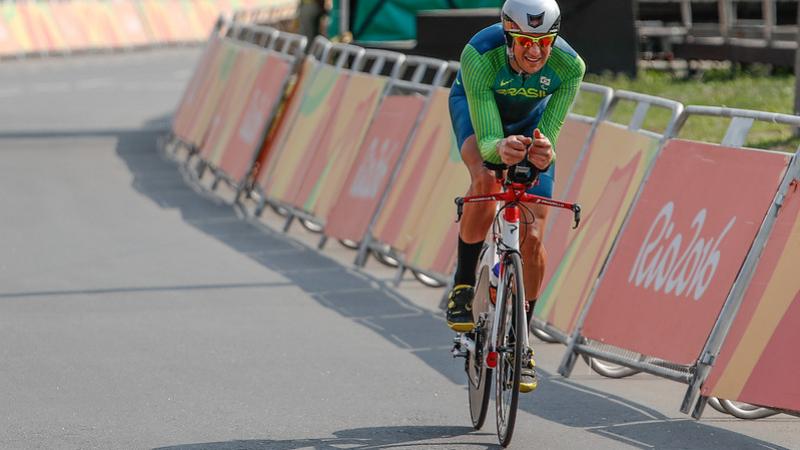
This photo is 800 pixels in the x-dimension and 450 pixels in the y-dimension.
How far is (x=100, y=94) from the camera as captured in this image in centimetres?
3156

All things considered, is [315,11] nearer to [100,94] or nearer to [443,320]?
[100,94]

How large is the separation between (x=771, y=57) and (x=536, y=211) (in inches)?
661

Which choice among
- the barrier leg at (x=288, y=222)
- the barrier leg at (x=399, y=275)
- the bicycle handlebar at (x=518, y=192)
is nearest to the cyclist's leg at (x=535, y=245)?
the bicycle handlebar at (x=518, y=192)

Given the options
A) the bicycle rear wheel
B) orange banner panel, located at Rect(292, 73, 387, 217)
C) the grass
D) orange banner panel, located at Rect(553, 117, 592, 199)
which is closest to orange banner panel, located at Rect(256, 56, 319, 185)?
orange banner panel, located at Rect(292, 73, 387, 217)

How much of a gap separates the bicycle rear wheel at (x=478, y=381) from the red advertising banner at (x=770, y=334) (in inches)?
39.5

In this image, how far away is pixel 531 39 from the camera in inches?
304

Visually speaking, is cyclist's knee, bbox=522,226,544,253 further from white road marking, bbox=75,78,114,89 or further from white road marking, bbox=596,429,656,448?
white road marking, bbox=75,78,114,89

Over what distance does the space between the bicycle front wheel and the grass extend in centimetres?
862

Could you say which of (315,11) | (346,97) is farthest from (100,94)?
(346,97)

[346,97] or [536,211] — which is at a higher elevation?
[536,211]

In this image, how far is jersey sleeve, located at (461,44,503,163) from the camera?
7.73 meters

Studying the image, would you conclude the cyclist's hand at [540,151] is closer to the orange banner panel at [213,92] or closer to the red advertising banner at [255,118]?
the red advertising banner at [255,118]

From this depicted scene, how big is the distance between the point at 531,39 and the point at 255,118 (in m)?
10.0

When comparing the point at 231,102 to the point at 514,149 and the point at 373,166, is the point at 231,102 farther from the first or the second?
the point at 514,149
